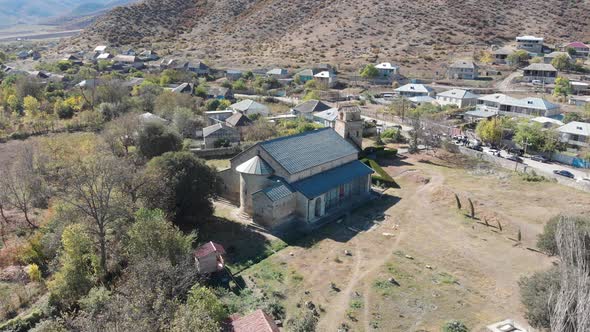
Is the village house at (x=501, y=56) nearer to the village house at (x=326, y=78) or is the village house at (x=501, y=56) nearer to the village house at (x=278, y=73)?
the village house at (x=326, y=78)

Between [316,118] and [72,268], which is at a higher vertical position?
[72,268]

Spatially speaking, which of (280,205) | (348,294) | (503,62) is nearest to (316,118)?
(280,205)

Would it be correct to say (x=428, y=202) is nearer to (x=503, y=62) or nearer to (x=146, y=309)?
(x=146, y=309)

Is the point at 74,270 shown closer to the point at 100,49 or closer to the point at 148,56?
the point at 148,56

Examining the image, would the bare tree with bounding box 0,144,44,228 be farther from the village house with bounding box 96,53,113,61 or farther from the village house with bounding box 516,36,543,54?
the village house with bounding box 516,36,543,54

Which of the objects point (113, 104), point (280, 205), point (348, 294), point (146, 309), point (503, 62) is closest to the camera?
point (146, 309)

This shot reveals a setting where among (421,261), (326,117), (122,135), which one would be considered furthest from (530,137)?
(122,135)

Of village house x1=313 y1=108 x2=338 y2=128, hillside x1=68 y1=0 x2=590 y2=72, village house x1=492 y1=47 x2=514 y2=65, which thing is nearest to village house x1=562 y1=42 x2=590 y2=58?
hillside x1=68 y1=0 x2=590 y2=72
